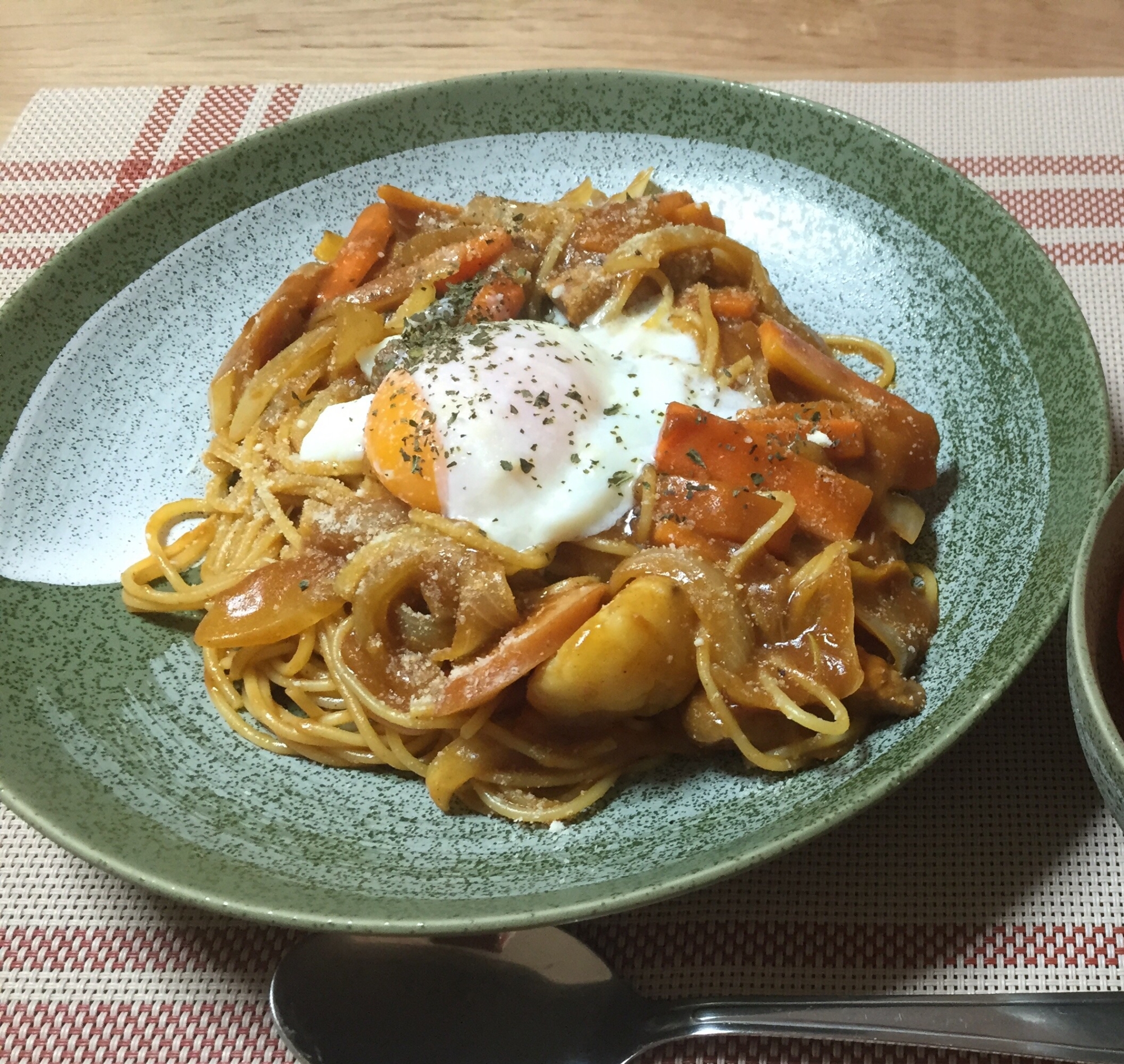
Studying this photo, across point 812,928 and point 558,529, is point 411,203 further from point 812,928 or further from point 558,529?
point 812,928

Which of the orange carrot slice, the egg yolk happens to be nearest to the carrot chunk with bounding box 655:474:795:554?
the orange carrot slice

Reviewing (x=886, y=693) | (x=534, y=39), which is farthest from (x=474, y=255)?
(x=534, y=39)

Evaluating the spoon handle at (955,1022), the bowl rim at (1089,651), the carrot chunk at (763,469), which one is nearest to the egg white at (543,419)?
the carrot chunk at (763,469)

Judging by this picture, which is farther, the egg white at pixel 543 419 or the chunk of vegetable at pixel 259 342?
the chunk of vegetable at pixel 259 342

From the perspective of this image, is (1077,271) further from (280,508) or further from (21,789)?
(21,789)

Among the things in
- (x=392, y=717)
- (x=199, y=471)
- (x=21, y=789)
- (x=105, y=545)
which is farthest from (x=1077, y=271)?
(x=21, y=789)

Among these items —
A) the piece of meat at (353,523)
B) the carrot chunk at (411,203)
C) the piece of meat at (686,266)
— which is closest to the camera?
the piece of meat at (353,523)

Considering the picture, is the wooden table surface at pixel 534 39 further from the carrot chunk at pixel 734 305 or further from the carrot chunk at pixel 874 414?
the carrot chunk at pixel 874 414

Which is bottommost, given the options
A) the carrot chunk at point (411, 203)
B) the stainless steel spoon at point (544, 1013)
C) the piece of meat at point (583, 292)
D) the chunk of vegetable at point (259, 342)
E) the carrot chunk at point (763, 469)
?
the stainless steel spoon at point (544, 1013)
